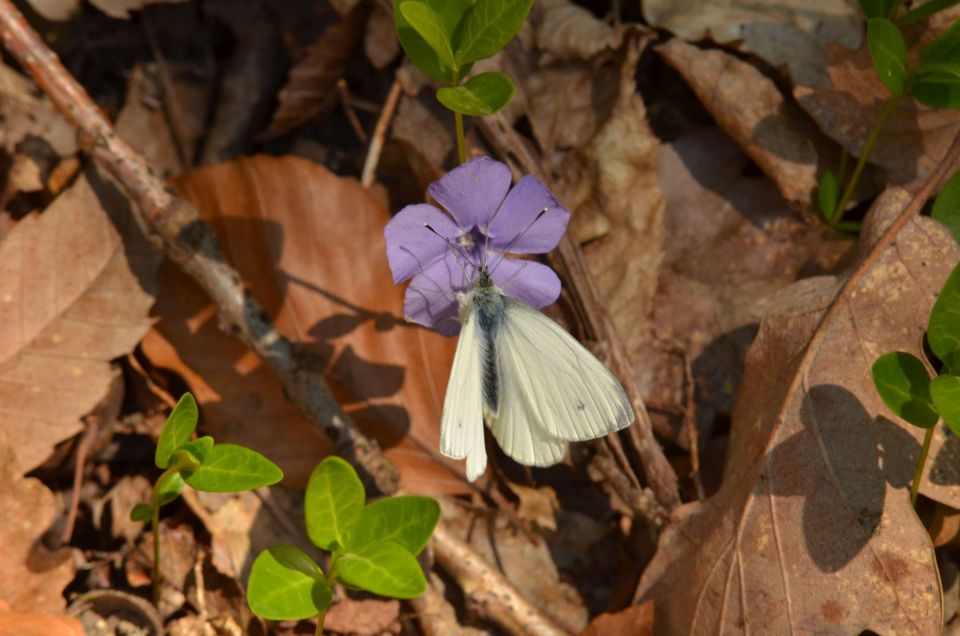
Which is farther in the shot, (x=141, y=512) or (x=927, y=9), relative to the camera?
(x=927, y=9)

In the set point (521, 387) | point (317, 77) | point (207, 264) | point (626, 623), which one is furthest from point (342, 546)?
point (317, 77)

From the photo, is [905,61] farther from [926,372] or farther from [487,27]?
[487,27]

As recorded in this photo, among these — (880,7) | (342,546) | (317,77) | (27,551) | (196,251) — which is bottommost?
(27,551)

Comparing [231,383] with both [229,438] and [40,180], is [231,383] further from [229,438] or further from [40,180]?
[40,180]

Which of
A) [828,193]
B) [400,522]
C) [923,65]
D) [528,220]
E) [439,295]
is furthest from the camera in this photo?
[828,193]

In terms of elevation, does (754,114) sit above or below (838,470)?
above

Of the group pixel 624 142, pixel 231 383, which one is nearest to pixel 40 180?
pixel 231 383

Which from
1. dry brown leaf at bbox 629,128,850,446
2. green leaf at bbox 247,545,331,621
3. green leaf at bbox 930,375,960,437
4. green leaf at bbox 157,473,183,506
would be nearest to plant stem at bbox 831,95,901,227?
dry brown leaf at bbox 629,128,850,446
